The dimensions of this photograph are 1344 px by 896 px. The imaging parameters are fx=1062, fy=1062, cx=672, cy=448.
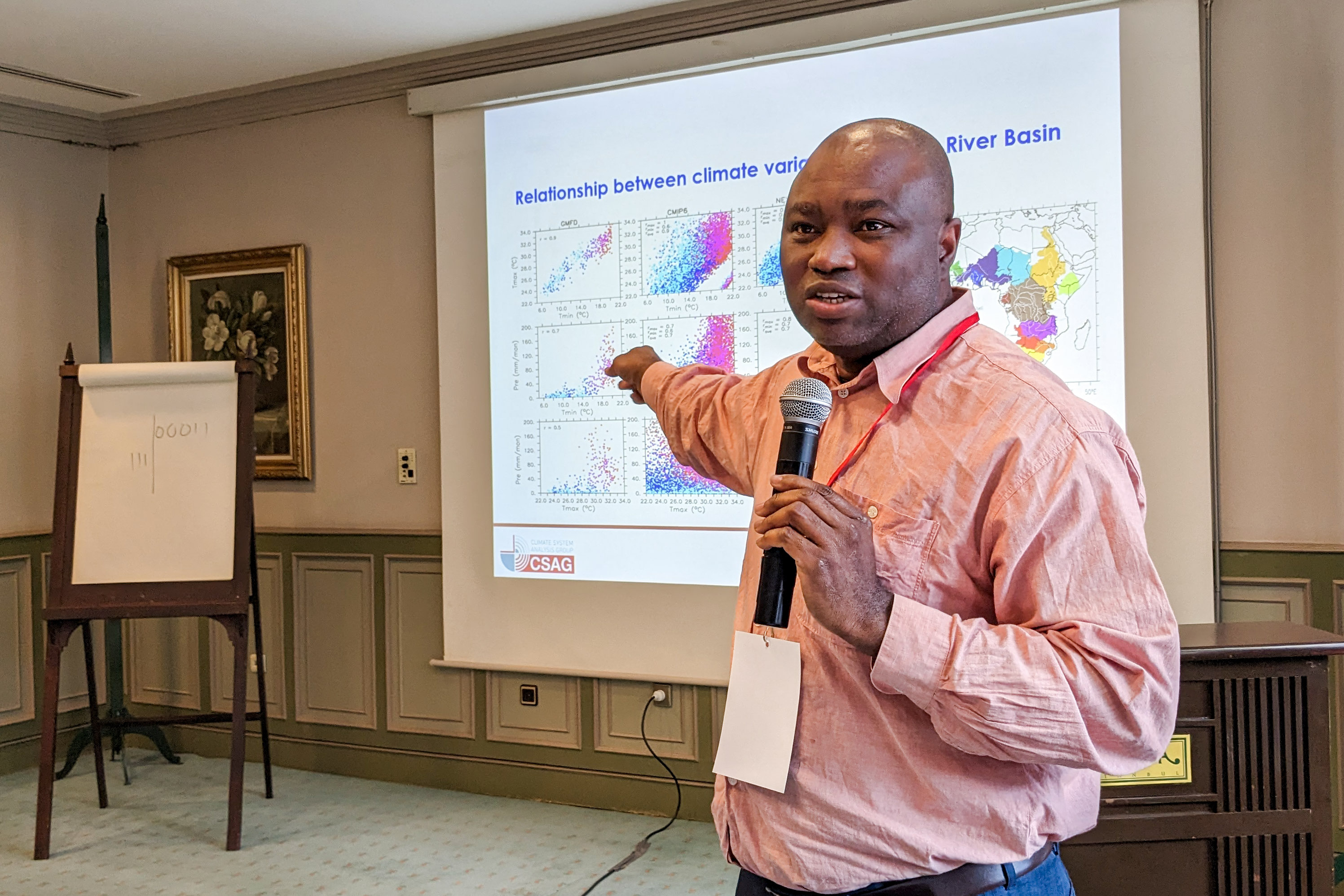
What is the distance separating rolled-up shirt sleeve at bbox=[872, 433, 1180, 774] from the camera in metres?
0.88

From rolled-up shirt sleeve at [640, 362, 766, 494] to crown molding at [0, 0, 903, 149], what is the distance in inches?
89.5

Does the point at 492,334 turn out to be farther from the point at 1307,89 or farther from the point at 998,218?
the point at 1307,89

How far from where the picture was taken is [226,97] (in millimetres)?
4484

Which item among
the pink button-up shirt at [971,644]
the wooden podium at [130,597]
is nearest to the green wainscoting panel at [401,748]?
the wooden podium at [130,597]

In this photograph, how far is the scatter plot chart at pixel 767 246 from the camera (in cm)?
343

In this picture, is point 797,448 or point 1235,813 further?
point 1235,813

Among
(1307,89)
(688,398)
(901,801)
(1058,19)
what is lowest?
(901,801)

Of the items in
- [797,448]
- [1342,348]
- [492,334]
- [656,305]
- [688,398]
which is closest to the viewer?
[797,448]

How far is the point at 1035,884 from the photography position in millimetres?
1033

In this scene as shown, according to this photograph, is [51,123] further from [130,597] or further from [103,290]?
[130,597]

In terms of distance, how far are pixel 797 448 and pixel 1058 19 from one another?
2.54m

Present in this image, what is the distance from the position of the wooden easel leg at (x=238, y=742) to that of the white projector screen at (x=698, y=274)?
770mm

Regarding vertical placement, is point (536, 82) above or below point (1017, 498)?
above

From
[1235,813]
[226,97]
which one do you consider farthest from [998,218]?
[226,97]
